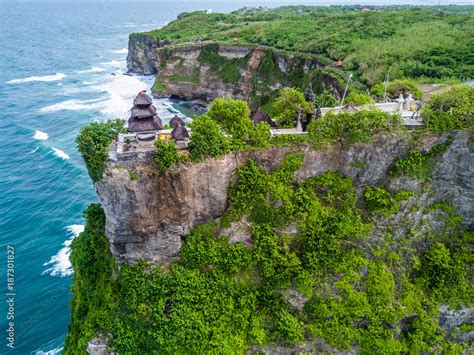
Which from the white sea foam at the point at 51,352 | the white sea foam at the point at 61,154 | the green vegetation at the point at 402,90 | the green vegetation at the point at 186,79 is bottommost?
the white sea foam at the point at 51,352

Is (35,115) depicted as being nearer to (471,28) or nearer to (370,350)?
(370,350)

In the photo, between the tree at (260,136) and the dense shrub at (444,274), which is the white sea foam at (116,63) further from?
the dense shrub at (444,274)

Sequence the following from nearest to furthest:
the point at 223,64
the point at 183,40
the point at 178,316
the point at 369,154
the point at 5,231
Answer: the point at 178,316, the point at 369,154, the point at 5,231, the point at 223,64, the point at 183,40

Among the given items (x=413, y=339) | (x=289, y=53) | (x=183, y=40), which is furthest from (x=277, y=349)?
(x=183, y=40)

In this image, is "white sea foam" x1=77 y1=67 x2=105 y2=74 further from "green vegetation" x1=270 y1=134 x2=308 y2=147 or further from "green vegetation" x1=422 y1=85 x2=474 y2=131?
"green vegetation" x1=422 y1=85 x2=474 y2=131

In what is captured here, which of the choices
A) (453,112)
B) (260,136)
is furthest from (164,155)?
(453,112)

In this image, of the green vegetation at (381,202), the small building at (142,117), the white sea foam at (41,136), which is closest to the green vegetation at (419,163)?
the green vegetation at (381,202)
